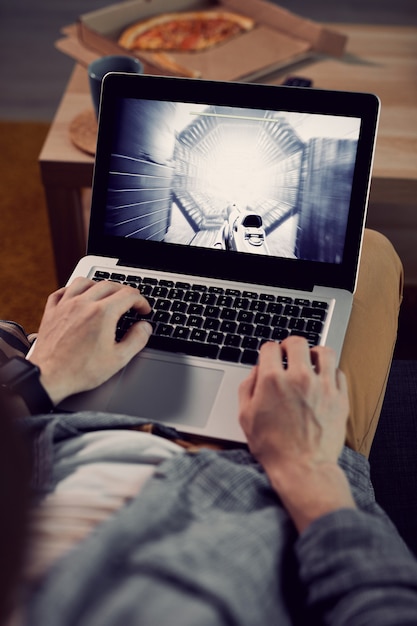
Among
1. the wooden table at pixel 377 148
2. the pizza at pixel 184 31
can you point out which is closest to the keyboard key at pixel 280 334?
the wooden table at pixel 377 148

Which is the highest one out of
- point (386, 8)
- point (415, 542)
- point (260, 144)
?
point (386, 8)

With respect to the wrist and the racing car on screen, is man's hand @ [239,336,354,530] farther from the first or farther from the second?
the racing car on screen

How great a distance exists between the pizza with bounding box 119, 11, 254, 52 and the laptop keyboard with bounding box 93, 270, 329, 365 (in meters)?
0.89

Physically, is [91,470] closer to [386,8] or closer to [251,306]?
[251,306]

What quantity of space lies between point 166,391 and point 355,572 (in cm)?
37

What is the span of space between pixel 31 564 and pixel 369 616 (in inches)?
11.1

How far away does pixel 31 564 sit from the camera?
0.54m

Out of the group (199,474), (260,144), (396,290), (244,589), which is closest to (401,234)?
Result: (396,290)

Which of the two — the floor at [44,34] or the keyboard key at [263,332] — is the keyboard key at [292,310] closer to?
the keyboard key at [263,332]

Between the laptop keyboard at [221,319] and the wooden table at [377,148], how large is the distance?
0.53 metres

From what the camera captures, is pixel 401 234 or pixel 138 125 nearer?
pixel 138 125

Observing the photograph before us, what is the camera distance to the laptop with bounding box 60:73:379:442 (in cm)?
93

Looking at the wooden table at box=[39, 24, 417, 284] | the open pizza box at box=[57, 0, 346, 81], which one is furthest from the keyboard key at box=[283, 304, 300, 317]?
the open pizza box at box=[57, 0, 346, 81]

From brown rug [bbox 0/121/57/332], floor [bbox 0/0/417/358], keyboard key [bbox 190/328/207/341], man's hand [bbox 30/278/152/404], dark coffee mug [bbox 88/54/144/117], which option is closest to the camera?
man's hand [bbox 30/278/152/404]
